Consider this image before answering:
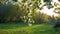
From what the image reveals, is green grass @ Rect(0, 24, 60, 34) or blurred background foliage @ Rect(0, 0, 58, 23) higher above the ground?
blurred background foliage @ Rect(0, 0, 58, 23)

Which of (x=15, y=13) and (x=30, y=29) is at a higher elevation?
(x=15, y=13)

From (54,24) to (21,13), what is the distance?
0.35 m

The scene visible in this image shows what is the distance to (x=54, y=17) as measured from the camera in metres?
1.98

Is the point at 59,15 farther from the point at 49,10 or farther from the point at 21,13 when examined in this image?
the point at 21,13

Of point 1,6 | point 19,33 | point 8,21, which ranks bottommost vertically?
point 19,33

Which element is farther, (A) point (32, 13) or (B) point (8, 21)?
(B) point (8, 21)

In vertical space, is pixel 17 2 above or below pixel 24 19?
above

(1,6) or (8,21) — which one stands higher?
(1,6)

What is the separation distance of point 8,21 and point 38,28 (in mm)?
312

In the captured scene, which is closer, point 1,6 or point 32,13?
point 32,13

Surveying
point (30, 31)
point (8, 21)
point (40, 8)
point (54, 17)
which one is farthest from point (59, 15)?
point (8, 21)

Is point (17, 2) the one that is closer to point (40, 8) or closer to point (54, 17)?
point (40, 8)

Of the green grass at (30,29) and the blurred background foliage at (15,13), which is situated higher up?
the blurred background foliage at (15,13)

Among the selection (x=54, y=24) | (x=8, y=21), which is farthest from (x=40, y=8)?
(x=8, y=21)
